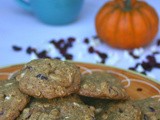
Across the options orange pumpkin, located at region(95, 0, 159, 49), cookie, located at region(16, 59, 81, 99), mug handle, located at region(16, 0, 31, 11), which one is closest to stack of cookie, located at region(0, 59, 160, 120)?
cookie, located at region(16, 59, 81, 99)

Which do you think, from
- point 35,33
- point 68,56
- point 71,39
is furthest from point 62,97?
point 35,33

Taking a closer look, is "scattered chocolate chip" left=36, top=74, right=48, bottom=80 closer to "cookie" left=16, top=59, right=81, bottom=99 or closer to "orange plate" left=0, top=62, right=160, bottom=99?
"cookie" left=16, top=59, right=81, bottom=99

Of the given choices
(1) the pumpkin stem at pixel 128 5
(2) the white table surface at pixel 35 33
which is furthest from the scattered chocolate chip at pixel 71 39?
(1) the pumpkin stem at pixel 128 5

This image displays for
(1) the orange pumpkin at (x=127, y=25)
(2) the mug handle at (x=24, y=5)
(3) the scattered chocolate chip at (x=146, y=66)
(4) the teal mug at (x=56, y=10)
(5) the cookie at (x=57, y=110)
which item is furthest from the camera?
(2) the mug handle at (x=24, y=5)

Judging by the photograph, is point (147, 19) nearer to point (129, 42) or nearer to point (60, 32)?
point (129, 42)

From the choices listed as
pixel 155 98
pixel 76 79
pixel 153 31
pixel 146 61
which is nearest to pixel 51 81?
pixel 76 79

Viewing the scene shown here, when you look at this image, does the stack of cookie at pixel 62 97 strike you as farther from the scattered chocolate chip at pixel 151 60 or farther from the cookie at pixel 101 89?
the scattered chocolate chip at pixel 151 60
